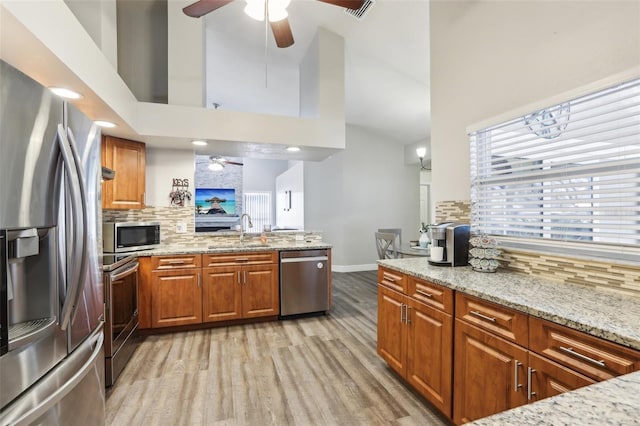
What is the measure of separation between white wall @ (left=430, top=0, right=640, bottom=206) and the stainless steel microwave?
3.06 meters

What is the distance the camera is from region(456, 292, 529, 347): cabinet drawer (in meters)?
1.29

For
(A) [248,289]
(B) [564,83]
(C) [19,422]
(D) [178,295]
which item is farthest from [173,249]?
(B) [564,83]

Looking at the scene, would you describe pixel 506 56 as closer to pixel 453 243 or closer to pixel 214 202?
pixel 453 243

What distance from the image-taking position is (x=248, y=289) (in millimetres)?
3314

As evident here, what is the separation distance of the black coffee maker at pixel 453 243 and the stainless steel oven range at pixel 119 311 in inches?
97.7

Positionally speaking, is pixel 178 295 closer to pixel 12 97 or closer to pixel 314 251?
pixel 314 251

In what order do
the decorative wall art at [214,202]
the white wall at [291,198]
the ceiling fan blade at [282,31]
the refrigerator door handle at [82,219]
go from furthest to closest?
the decorative wall art at [214,202] < the white wall at [291,198] < the ceiling fan blade at [282,31] < the refrigerator door handle at [82,219]

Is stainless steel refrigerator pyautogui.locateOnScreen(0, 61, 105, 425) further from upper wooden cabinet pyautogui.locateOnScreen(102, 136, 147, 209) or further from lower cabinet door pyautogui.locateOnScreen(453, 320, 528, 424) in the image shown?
upper wooden cabinet pyautogui.locateOnScreen(102, 136, 147, 209)

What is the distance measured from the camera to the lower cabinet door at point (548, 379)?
1.09 m

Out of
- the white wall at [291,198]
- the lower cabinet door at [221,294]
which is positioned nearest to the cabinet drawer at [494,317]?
the lower cabinet door at [221,294]

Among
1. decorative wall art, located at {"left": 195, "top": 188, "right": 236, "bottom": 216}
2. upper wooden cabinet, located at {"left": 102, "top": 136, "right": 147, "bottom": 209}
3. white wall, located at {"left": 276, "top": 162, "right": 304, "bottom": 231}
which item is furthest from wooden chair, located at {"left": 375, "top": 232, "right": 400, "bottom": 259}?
decorative wall art, located at {"left": 195, "top": 188, "right": 236, "bottom": 216}

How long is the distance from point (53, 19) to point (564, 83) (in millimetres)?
2833

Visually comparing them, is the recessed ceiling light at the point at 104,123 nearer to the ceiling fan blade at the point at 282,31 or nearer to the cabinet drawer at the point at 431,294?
the ceiling fan blade at the point at 282,31

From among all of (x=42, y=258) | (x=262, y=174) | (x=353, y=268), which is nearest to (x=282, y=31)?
(x=42, y=258)
